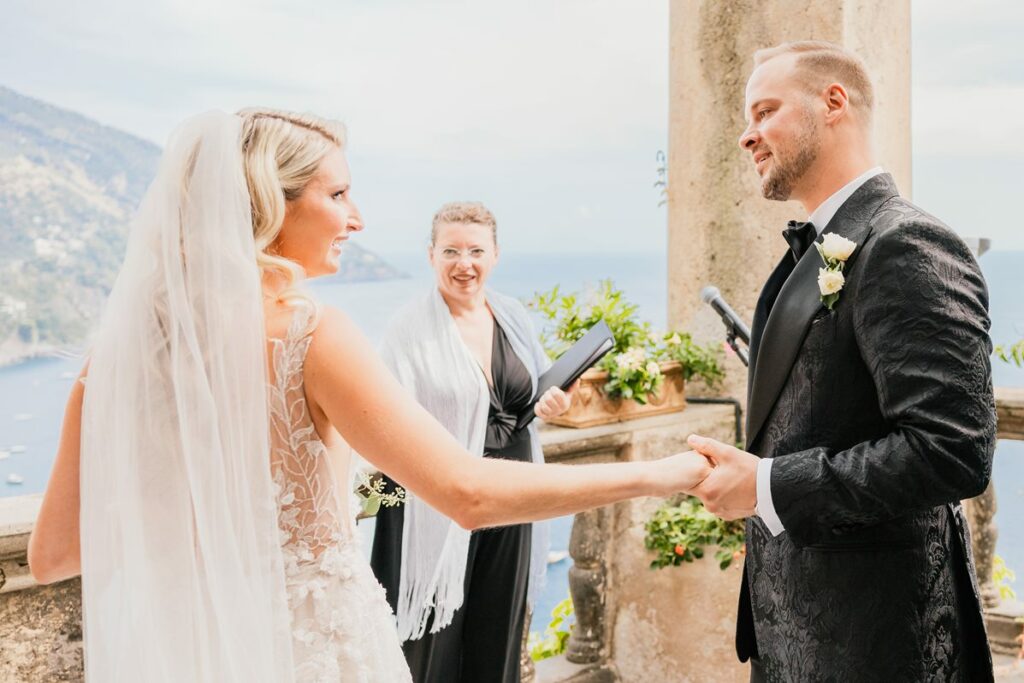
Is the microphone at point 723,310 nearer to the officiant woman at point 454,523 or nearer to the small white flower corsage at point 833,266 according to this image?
the officiant woman at point 454,523

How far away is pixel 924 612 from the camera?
1.55m

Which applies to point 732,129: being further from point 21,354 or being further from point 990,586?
point 21,354

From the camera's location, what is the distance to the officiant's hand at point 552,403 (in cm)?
275

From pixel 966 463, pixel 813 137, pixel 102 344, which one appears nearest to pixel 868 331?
pixel 966 463

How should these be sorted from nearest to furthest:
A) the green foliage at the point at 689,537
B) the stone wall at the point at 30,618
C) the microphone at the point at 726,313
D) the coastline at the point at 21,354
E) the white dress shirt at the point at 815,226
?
the coastline at the point at 21,354
the white dress shirt at the point at 815,226
the stone wall at the point at 30,618
the microphone at the point at 726,313
the green foliage at the point at 689,537

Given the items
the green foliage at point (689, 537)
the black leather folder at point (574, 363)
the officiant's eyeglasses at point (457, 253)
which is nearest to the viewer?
the black leather folder at point (574, 363)

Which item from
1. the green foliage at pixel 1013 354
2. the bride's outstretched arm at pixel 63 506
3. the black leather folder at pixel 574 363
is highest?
the green foliage at pixel 1013 354

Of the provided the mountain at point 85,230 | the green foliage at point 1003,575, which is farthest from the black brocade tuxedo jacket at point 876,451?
the green foliage at point 1003,575

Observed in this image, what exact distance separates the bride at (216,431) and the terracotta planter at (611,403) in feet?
6.19

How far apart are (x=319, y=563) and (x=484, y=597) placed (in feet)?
4.42

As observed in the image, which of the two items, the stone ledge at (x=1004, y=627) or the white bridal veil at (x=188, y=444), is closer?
the white bridal veil at (x=188, y=444)

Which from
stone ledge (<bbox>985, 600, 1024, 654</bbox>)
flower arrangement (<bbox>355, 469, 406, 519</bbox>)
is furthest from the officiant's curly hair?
stone ledge (<bbox>985, 600, 1024, 654</bbox>)

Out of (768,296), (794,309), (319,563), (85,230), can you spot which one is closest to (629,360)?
(768,296)

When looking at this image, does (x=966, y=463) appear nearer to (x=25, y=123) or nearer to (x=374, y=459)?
(x=374, y=459)
